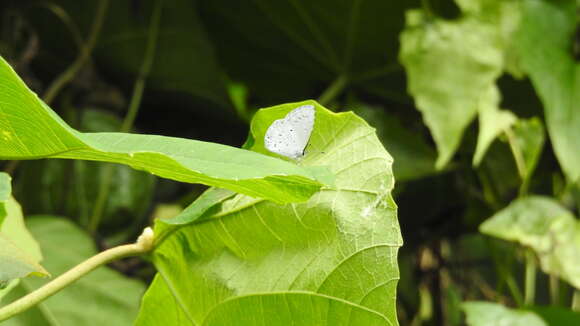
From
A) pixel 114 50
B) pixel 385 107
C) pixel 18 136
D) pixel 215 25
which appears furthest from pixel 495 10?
pixel 18 136

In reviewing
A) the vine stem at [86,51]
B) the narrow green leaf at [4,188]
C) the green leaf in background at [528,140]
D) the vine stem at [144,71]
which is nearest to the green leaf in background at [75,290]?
the vine stem at [144,71]

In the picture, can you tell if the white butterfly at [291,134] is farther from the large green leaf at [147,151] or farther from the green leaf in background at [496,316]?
the green leaf in background at [496,316]

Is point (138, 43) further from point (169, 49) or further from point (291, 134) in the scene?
point (291, 134)

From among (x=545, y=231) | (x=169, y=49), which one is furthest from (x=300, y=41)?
(x=545, y=231)

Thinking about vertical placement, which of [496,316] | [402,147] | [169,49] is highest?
[169,49]

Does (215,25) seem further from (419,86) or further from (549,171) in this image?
(549,171)

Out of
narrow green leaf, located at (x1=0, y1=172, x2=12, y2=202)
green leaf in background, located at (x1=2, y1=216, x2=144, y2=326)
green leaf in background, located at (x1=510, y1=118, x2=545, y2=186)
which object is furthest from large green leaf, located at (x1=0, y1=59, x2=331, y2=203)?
green leaf in background, located at (x1=510, y1=118, x2=545, y2=186)
